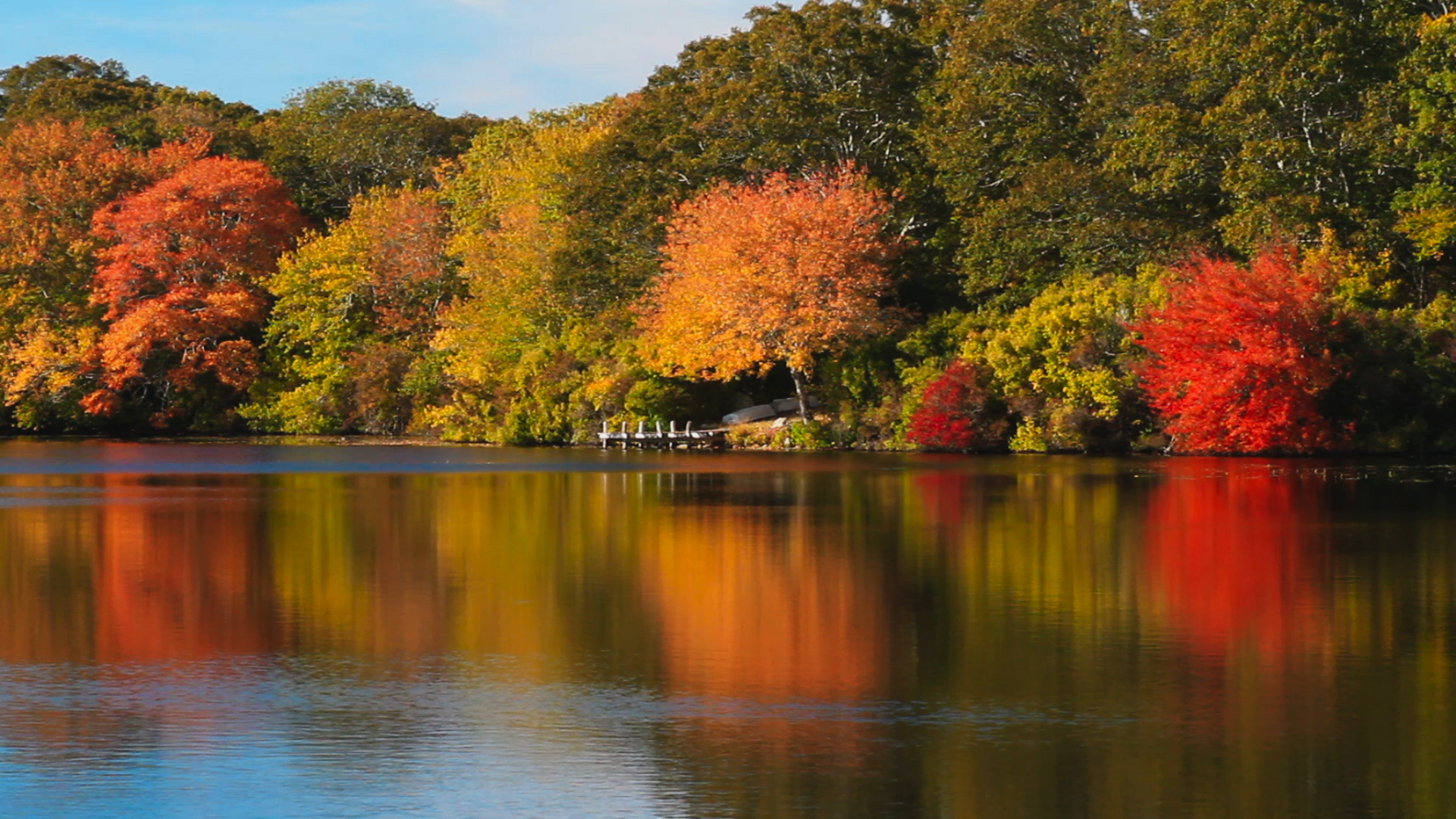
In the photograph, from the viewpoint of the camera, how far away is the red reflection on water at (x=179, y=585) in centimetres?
1226

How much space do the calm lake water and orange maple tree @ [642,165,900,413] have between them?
79.6 ft

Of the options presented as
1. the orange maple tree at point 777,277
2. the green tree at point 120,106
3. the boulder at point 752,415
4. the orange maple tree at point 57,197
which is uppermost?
the green tree at point 120,106

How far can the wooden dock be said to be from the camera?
48781 mm

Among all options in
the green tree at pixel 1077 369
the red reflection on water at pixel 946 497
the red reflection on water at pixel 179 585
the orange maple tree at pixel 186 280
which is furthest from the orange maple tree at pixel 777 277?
the red reflection on water at pixel 179 585

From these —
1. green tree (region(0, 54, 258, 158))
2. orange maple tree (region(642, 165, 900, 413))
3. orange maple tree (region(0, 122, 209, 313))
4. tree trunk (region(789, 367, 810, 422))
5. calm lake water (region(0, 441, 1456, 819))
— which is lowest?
calm lake water (region(0, 441, 1456, 819))

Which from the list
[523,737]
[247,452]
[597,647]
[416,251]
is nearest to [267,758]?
[523,737]

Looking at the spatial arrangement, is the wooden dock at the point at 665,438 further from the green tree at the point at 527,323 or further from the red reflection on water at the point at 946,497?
the red reflection on water at the point at 946,497

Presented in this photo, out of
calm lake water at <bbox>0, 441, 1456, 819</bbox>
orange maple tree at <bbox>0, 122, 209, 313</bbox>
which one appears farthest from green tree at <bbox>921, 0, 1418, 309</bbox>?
orange maple tree at <bbox>0, 122, 209, 313</bbox>

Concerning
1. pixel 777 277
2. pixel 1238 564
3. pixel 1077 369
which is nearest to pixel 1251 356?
pixel 1077 369

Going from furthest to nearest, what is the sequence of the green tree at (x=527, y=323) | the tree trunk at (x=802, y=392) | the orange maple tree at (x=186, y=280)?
the orange maple tree at (x=186, y=280)
the green tree at (x=527, y=323)
the tree trunk at (x=802, y=392)

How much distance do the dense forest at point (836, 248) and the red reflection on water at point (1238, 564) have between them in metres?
13.6

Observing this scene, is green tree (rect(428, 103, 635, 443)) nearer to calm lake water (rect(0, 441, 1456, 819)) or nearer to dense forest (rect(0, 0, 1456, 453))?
dense forest (rect(0, 0, 1456, 453))

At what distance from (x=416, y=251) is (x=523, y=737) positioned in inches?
2100

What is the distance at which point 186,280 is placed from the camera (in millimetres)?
61719
